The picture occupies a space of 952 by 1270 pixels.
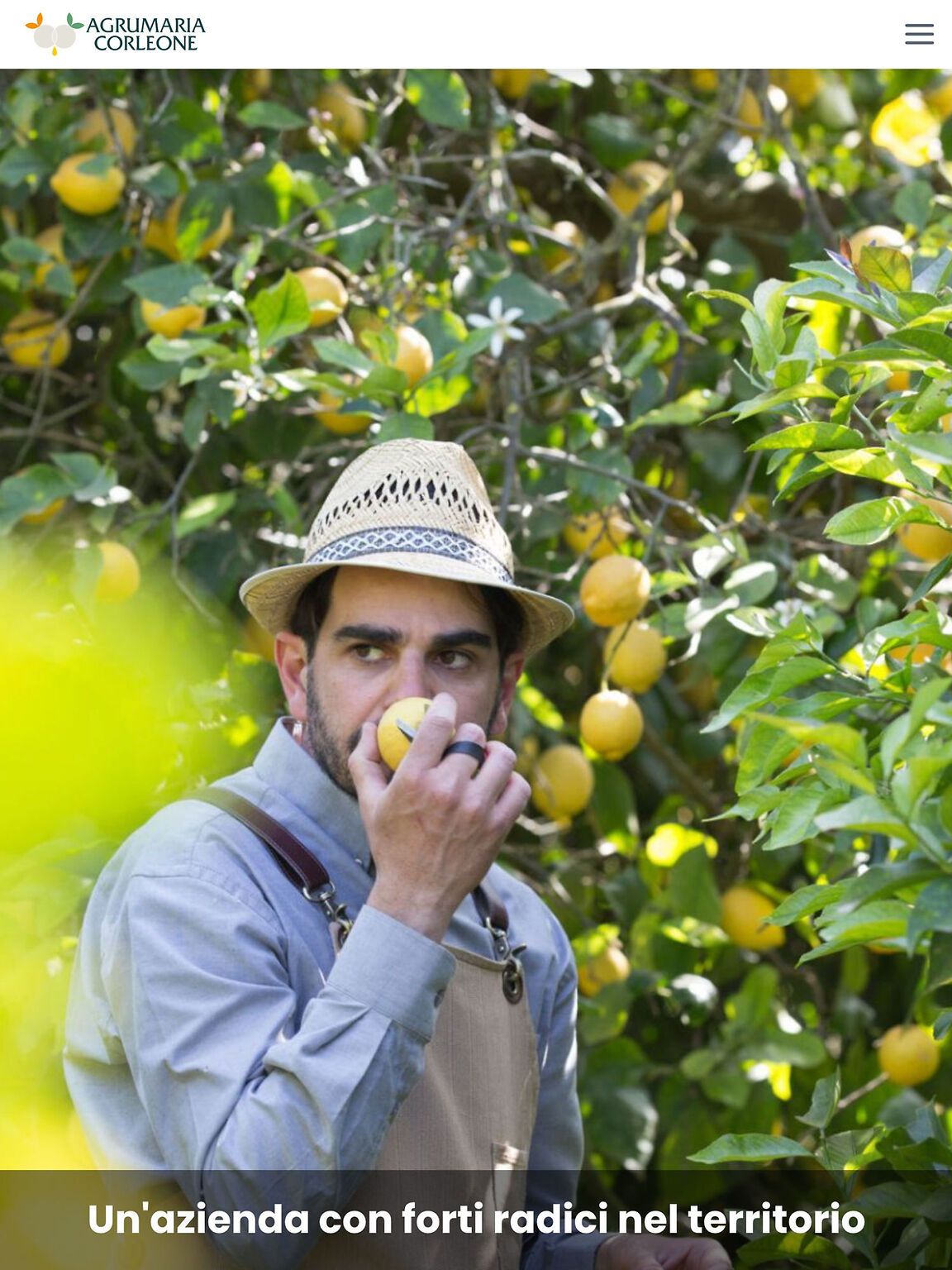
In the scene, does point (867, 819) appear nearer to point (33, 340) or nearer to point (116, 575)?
point (116, 575)

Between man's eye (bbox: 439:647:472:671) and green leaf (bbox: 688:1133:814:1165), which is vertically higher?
man's eye (bbox: 439:647:472:671)

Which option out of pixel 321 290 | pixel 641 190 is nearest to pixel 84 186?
pixel 321 290

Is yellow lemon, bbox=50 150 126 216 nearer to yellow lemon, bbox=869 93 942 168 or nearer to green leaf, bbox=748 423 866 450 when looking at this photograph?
yellow lemon, bbox=869 93 942 168

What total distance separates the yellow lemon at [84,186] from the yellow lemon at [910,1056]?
1529mm

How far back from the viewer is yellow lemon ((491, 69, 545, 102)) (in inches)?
95.3

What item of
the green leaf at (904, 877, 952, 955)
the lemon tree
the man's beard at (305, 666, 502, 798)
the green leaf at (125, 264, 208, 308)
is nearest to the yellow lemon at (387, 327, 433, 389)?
A: the lemon tree

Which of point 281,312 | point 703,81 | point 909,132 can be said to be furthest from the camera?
point 703,81

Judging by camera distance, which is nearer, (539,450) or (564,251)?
(539,450)

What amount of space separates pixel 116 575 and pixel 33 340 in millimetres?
501

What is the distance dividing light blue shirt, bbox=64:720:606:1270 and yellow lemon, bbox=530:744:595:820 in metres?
0.71

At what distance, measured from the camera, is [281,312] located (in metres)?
1.81
